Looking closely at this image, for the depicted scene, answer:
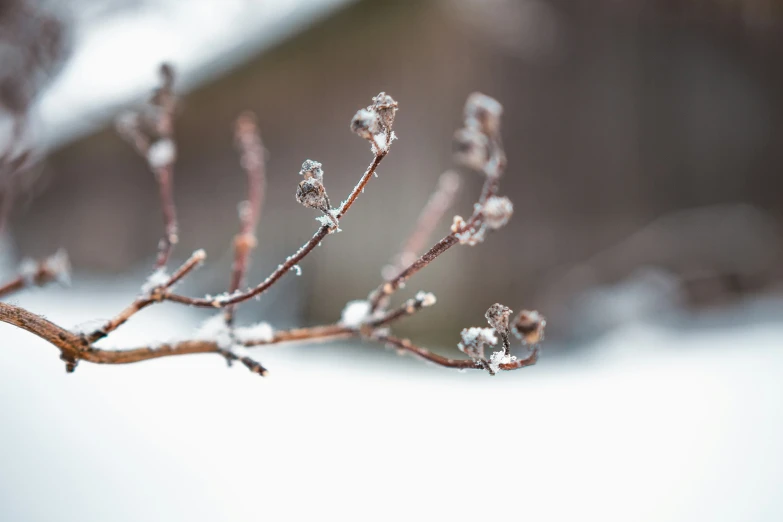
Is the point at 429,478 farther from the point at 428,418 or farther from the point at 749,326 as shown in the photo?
the point at 749,326

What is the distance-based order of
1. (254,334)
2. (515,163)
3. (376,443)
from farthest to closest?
(515,163), (376,443), (254,334)

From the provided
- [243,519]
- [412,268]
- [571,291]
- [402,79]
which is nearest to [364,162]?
[402,79]

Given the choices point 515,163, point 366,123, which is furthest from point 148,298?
point 515,163

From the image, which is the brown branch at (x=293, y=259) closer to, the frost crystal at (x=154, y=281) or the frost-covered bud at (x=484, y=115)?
the frost crystal at (x=154, y=281)

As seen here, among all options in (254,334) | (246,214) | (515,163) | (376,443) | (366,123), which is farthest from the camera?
(515,163)

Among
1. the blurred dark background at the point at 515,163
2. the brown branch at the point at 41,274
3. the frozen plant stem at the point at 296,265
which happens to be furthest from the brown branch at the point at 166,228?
the blurred dark background at the point at 515,163

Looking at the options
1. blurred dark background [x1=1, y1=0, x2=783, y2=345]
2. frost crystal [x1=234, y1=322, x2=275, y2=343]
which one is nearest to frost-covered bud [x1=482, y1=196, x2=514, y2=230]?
frost crystal [x1=234, y1=322, x2=275, y2=343]

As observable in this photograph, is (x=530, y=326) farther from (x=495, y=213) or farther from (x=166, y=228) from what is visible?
(x=166, y=228)
